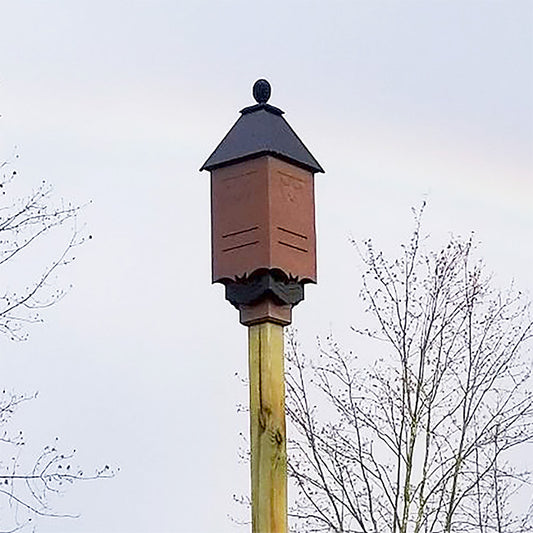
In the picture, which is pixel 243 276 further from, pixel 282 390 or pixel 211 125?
pixel 211 125

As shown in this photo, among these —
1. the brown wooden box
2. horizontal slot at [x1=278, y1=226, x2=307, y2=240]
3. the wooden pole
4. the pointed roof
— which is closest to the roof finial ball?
the pointed roof

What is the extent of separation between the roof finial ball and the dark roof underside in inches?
1.2

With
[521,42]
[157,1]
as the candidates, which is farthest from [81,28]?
[521,42]

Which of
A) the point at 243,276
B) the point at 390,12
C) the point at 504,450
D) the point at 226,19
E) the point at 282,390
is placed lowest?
the point at 282,390

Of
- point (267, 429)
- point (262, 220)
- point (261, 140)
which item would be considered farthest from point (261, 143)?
point (267, 429)

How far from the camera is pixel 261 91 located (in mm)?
2770

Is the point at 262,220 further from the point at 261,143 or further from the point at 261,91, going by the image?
the point at 261,91

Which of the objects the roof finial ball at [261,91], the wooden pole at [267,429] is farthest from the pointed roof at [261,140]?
the wooden pole at [267,429]

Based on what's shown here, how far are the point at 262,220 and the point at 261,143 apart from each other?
0.16 meters

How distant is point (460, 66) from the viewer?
7574mm

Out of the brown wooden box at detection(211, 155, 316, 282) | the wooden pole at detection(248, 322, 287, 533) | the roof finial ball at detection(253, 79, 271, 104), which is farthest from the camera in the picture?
the roof finial ball at detection(253, 79, 271, 104)

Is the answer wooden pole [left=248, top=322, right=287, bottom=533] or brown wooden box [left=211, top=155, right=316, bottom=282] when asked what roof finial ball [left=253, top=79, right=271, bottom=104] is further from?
wooden pole [left=248, top=322, right=287, bottom=533]

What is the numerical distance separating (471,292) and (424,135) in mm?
1204

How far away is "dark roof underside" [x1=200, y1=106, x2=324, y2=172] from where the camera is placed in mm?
2633
